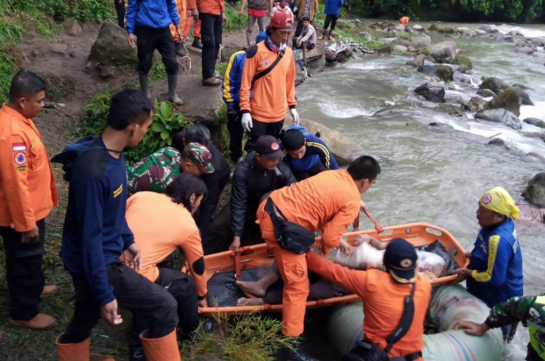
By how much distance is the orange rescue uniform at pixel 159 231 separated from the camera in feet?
10.6

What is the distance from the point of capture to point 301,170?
16.7 feet

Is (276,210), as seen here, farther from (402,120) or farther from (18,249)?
(402,120)

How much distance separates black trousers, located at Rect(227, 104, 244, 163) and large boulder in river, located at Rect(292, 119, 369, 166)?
229 centimetres

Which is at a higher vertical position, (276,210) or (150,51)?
(150,51)

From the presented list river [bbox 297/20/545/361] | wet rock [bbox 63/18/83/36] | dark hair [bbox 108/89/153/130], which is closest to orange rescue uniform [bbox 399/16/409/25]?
river [bbox 297/20/545/361]

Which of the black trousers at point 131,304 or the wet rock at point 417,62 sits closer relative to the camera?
the black trousers at point 131,304

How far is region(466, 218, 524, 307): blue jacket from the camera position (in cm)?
399

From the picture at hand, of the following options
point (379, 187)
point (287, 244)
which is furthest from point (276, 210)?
point (379, 187)

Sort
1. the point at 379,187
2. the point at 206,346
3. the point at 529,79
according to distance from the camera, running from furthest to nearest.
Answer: the point at 529,79 → the point at 379,187 → the point at 206,346

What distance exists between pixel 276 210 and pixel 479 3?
29635 millimetres

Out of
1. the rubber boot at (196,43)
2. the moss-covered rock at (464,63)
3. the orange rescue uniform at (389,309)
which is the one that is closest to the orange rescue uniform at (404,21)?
the moss-covered rock at (464,63)

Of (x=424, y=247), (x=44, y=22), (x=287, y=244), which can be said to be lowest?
(x=424, y=247)

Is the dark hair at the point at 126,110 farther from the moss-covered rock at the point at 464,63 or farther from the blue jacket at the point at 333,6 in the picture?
the moss-covered rock at the point at 464,63

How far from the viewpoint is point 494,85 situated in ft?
47.9
